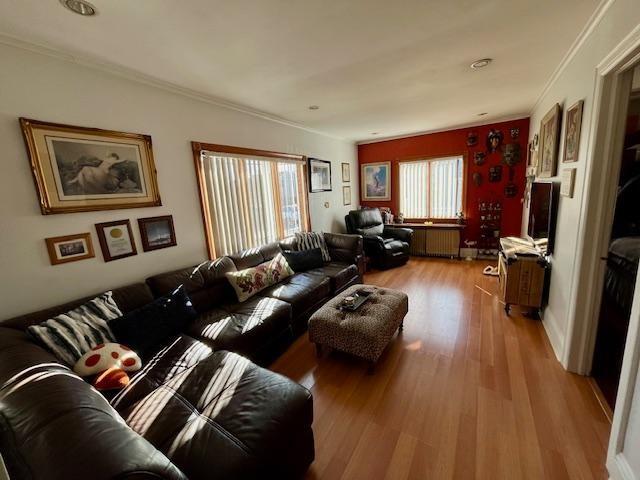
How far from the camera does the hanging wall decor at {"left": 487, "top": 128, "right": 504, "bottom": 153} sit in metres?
4.47

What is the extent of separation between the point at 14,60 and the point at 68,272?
138 cm

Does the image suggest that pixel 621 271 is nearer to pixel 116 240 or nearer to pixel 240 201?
pixel 240 201

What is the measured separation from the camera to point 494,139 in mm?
4488

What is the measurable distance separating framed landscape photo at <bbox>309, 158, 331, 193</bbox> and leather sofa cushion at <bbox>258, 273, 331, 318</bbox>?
1.80m

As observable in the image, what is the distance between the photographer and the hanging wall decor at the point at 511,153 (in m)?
4.35

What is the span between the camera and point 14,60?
164 cm

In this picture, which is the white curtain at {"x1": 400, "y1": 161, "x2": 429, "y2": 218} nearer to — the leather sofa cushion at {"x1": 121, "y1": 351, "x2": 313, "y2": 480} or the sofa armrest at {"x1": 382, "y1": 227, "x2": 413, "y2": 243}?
the sofa armrest at {"x1": 382, "y1": 227, "x2": 413, "y2": 243}

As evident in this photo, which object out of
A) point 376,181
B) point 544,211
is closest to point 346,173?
point 376,181

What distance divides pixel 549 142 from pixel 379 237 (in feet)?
8.41

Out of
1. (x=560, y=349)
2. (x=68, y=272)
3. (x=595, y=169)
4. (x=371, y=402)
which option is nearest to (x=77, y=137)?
(x=68, y=272)

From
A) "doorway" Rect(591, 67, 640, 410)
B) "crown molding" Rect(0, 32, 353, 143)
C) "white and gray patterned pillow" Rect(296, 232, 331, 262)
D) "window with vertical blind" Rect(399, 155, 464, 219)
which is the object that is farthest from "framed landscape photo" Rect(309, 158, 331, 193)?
"doorway" Rect(591, 67, 640, 410)

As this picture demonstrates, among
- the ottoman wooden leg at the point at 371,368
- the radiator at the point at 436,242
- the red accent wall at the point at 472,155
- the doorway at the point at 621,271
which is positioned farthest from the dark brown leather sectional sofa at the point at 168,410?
the red accent wall at the point at 472,155

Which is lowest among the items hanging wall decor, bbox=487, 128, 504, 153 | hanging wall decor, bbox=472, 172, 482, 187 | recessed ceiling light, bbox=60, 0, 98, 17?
hanging wall decor, bbox=472, 172, 482, 187

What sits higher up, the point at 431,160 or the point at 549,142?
the point at 431,160
